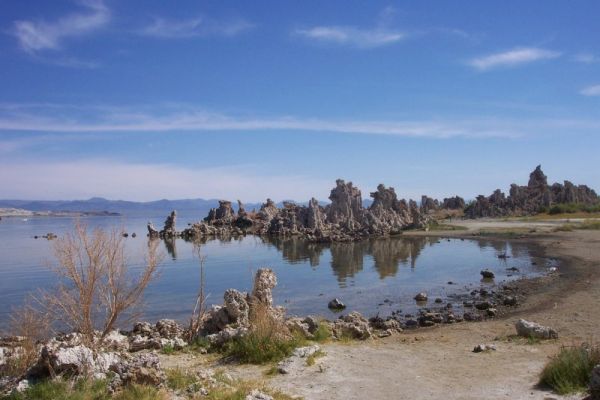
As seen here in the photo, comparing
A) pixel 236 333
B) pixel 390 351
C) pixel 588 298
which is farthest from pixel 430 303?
pixel 236 333

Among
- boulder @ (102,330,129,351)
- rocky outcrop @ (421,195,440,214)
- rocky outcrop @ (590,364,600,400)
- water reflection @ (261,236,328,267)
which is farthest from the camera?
rocky outcrop @ (421,195,440,214)

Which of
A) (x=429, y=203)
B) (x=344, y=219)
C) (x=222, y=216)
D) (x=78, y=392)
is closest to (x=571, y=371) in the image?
(x=78, y=392)

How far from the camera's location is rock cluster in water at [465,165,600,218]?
320 feet

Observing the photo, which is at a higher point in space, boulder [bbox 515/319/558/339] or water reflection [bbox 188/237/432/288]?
boulder [bbox 515/319/558/339]

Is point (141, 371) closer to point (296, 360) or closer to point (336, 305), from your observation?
point (296, 360)

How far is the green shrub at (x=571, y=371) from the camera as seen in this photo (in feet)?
31.8

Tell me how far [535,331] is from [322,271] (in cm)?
2326

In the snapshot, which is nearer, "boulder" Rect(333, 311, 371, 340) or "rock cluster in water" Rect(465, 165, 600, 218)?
"boulder" Rect(333, 311, 371, 340)

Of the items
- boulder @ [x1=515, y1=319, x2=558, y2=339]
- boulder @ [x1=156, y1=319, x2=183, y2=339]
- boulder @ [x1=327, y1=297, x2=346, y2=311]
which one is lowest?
boulder @ [x1=327, y1=297, x2=346, y2=311]

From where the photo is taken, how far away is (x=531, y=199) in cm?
9981

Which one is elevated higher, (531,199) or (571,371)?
(531,199)

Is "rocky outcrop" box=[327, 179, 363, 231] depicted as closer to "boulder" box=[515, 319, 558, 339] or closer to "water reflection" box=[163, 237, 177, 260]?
"water reflection" box=[163, 237, 177, 260]

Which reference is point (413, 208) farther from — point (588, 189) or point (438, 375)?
point (438, 375)

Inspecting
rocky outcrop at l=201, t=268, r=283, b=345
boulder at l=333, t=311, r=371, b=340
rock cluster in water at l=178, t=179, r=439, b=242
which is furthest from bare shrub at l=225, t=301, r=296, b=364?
rock cluster in water at l=178, t=179, r=439, b=242
